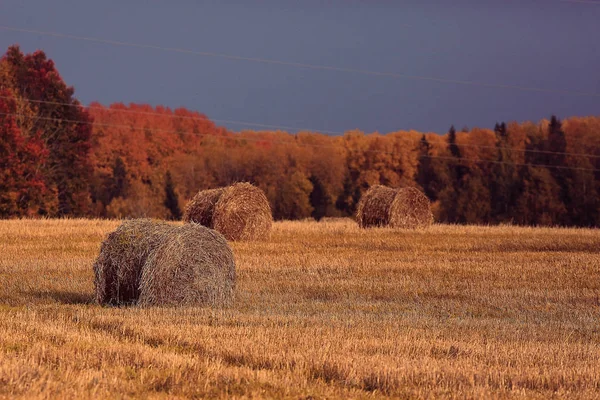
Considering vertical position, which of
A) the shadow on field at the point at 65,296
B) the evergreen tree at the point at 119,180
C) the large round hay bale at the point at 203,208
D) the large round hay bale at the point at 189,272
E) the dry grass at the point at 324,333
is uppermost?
the evergreen tree at the point at 119,180

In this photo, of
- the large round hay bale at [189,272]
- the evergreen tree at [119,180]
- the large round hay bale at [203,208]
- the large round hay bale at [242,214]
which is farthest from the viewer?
the evergreen tree at [119,180]

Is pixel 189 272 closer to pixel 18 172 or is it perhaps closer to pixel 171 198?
pixel 18 172

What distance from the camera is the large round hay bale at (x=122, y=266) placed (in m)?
14.1

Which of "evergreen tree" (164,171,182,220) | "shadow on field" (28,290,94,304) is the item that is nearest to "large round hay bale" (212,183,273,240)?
"shadow on field" (28,290,94,304)

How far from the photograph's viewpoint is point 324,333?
11.1 metres

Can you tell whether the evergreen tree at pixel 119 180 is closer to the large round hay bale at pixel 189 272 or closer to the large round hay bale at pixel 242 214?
the large round hay bale at pixel 242 214

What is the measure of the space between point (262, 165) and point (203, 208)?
50.9m

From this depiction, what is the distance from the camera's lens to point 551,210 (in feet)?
208

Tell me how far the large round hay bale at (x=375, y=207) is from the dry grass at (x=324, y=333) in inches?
420

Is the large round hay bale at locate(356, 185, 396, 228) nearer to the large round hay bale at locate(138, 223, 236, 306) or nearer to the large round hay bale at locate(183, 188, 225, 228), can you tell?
the large round hay bale at locate(183, 188, 225, 228)

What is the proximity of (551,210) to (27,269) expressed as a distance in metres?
49.9

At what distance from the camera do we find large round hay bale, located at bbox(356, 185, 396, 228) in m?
33.3

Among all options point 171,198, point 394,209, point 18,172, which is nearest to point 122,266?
point 394,209

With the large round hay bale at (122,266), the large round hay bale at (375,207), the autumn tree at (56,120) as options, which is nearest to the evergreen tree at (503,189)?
the autumn tree at (56,120)
